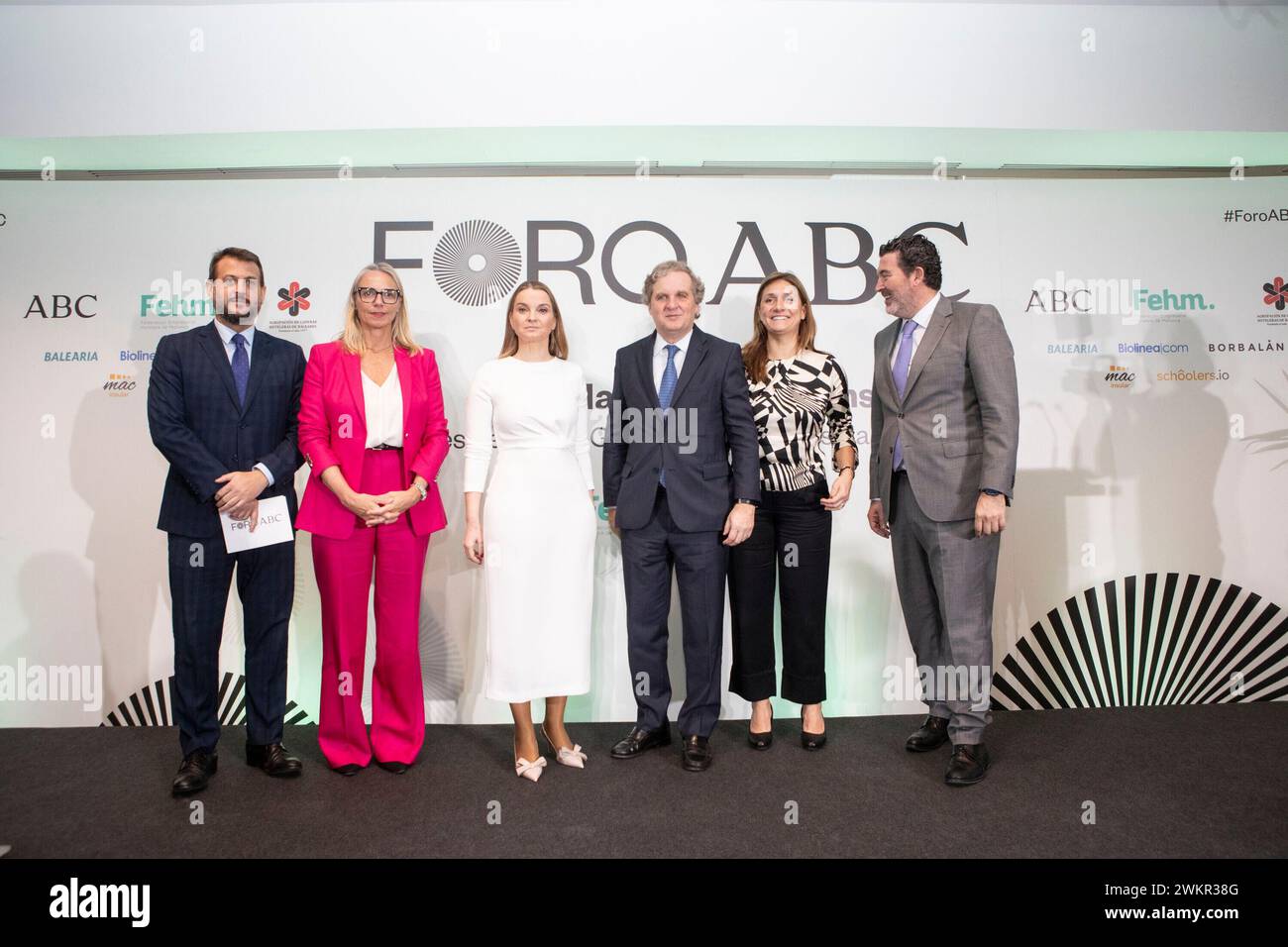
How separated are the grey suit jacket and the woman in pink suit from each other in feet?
6.29

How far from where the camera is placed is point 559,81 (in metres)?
3.41

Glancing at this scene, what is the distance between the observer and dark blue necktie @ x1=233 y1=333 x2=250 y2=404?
2.93 meters

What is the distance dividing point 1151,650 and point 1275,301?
1996 millimetres

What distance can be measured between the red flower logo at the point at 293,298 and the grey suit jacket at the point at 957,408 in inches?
115

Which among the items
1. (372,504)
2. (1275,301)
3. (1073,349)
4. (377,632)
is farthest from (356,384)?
(1275,301)

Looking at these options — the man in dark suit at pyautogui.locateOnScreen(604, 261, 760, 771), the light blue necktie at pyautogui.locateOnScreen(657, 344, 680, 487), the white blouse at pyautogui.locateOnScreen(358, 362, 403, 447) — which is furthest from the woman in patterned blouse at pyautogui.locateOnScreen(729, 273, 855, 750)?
the white blouse at pyautogui.locateOnScreen(358, 362, 403, 447)

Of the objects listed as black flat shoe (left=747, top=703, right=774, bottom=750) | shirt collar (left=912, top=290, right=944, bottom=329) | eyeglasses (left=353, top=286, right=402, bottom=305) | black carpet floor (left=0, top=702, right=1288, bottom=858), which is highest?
eyeglasses (left=353, top=286, right=402, bottom=305)

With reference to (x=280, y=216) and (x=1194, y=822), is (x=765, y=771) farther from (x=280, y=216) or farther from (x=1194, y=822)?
(x=280, y=216)

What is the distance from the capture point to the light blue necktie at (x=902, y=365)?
2.99m

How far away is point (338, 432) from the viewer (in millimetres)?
2939

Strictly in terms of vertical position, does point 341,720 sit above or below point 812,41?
below

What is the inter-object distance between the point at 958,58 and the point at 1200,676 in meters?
3.31

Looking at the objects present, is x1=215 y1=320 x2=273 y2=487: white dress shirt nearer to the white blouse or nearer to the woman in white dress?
the white blouse
